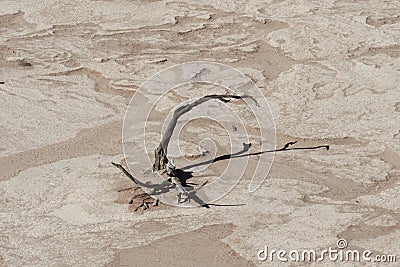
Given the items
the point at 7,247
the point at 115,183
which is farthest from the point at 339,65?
the point at 7,247

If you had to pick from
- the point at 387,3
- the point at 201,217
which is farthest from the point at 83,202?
the point at 387,3

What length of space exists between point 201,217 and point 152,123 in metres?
1.27

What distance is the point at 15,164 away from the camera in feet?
16.9

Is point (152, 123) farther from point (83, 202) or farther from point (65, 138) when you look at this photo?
point (83, 202)

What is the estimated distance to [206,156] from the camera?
516 cm

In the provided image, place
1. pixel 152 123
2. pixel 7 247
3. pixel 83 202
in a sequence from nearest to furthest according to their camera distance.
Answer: pixel 7 247
pixel 83 202
pixel 152 123

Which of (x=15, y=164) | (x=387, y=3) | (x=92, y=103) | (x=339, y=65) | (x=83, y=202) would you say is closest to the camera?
(x=83, y=202)

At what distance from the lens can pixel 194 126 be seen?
18.3ft

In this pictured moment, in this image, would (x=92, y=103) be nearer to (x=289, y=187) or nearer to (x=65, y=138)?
(x=65, y=138)

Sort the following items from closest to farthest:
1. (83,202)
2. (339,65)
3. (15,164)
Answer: (83,202), (15,164), (339,65)

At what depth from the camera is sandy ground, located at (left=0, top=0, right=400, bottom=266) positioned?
434cm

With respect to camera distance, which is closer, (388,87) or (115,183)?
(115,183)

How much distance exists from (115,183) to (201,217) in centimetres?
60

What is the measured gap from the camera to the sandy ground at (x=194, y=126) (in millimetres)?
4340
